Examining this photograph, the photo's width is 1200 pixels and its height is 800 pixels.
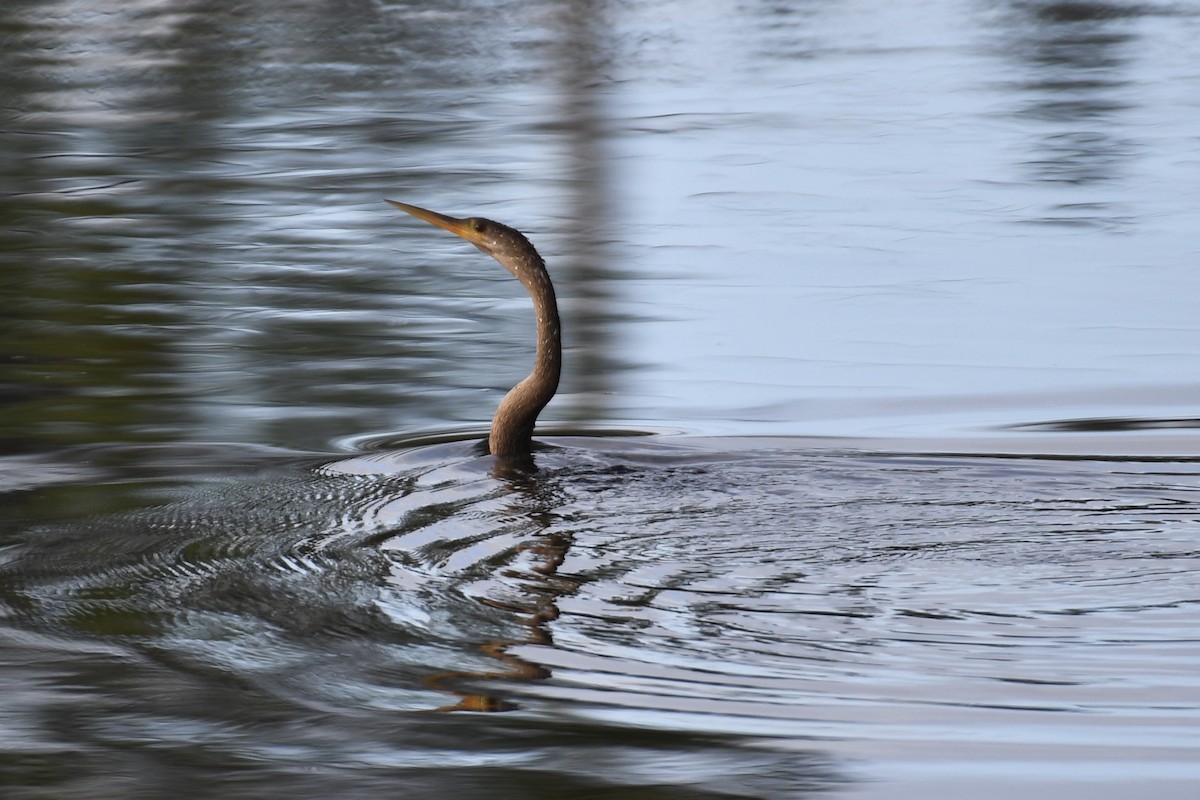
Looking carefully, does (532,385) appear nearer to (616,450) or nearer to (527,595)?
(616,450)

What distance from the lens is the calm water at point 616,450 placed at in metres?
4.15

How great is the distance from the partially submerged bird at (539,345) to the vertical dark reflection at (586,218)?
2.19 ft

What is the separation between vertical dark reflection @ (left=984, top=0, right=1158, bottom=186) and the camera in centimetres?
1220

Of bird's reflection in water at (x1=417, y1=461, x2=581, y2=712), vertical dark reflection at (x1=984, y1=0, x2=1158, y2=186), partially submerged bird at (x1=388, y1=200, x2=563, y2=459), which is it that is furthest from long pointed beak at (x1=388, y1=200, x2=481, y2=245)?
vertical dark reflection at (x1=984, y1=0, x2=1158, y2=186)

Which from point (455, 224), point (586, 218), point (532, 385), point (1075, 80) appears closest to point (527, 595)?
point (532, 385)

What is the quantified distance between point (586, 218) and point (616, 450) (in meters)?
4.60

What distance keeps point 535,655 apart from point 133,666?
0.96 m

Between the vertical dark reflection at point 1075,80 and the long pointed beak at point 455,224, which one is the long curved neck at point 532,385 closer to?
the long pointed beak at point 455,224

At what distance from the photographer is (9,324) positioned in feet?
28.3

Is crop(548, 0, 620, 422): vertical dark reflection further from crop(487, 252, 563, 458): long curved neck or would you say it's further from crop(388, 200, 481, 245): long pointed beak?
crop(388, 200, 481, 245): long pointed beak

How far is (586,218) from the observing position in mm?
10953

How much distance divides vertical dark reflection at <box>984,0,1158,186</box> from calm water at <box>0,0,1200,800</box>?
87mm

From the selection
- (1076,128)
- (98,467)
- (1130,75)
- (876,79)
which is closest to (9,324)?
(98,467)

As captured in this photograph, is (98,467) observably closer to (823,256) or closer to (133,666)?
(133,666)
